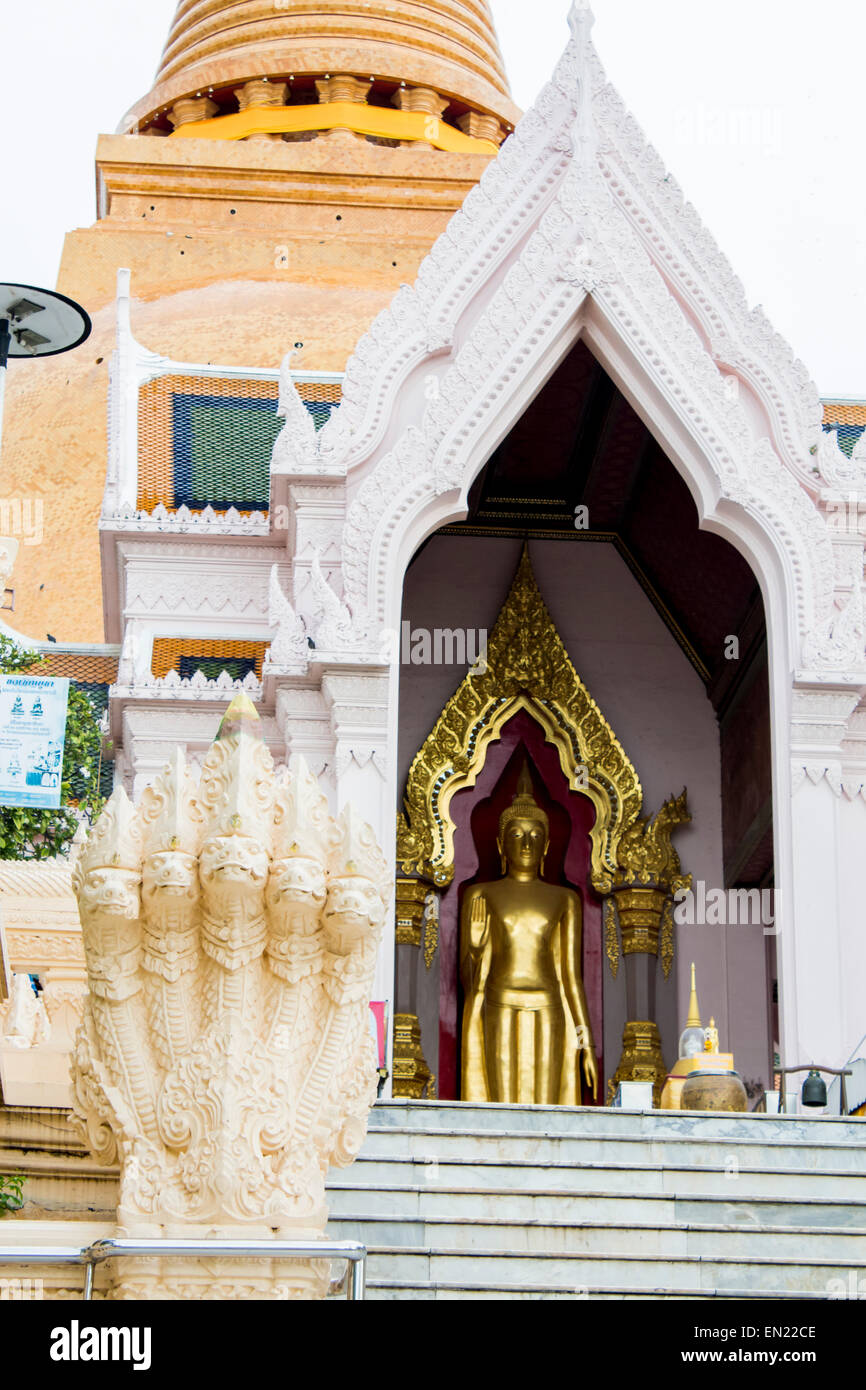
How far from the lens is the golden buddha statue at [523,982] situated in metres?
13.0

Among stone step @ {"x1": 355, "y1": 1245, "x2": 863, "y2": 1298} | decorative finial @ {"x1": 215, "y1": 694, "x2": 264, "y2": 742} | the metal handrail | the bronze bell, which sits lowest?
the metal handrail

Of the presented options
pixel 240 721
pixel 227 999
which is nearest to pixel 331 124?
pixel 240 721

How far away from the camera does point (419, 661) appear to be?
552 inches

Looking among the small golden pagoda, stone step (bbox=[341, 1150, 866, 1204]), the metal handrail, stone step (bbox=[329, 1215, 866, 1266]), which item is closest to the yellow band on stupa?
the small golden pagoda

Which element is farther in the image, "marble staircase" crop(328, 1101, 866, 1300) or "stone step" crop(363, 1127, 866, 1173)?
"stone step" crop(363, 1127, 866, 1173)

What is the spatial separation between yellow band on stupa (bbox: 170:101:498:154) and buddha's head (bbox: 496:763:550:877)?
13.2 metres

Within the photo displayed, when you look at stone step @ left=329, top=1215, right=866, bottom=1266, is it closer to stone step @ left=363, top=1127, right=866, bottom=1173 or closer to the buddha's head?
stone step @ left=363, top=1127, right=866, bottom=1173

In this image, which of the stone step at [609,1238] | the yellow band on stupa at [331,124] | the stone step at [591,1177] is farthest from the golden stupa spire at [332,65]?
the stone step at [609,1238]

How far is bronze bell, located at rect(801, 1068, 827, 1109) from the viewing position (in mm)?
9875

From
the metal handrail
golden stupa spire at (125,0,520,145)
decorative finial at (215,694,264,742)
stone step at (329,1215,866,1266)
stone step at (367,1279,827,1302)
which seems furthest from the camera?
golden stupa spire at (125,0,520,145)

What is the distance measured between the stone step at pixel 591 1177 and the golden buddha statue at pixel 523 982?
506cm

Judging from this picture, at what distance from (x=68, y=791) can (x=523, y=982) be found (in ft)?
9.23

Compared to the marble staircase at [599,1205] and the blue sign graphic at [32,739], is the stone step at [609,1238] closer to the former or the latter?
the marble staircase at [599,1205]
